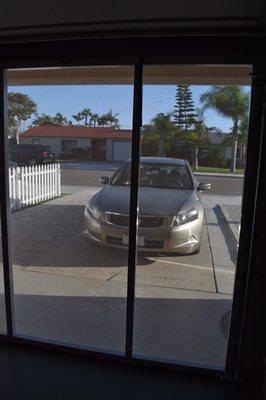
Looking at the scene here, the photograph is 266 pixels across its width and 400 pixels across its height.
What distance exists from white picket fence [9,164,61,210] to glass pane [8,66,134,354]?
0.02 meters

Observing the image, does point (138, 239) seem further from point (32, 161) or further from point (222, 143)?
point (32, 161)

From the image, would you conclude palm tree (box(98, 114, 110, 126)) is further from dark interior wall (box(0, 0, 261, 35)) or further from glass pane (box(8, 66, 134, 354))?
dark interior wall (box(0, 0, 261, 35))

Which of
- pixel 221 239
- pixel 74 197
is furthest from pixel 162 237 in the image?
pixel 74 197

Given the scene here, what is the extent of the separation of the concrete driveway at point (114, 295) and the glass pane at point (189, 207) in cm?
1

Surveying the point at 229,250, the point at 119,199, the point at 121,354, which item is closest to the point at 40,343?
the point at 121,354

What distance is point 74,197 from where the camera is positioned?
387 centimetres

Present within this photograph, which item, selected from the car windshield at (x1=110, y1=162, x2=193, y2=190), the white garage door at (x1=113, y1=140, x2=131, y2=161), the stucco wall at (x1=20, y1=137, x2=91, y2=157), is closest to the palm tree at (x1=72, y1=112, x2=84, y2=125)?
the stucco wall at (x1=20, y1=137, x2=91, y2=157)

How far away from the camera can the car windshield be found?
2.65 metres

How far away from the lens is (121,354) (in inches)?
106

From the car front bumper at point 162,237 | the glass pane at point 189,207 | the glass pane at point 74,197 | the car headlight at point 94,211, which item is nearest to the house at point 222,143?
the glass pane at point 189,207

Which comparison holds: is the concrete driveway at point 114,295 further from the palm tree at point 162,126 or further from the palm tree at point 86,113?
the palm tree at point 86,113

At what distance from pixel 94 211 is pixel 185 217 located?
94 centimetres

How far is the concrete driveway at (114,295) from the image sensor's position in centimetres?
287

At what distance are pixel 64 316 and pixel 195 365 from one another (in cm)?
122
